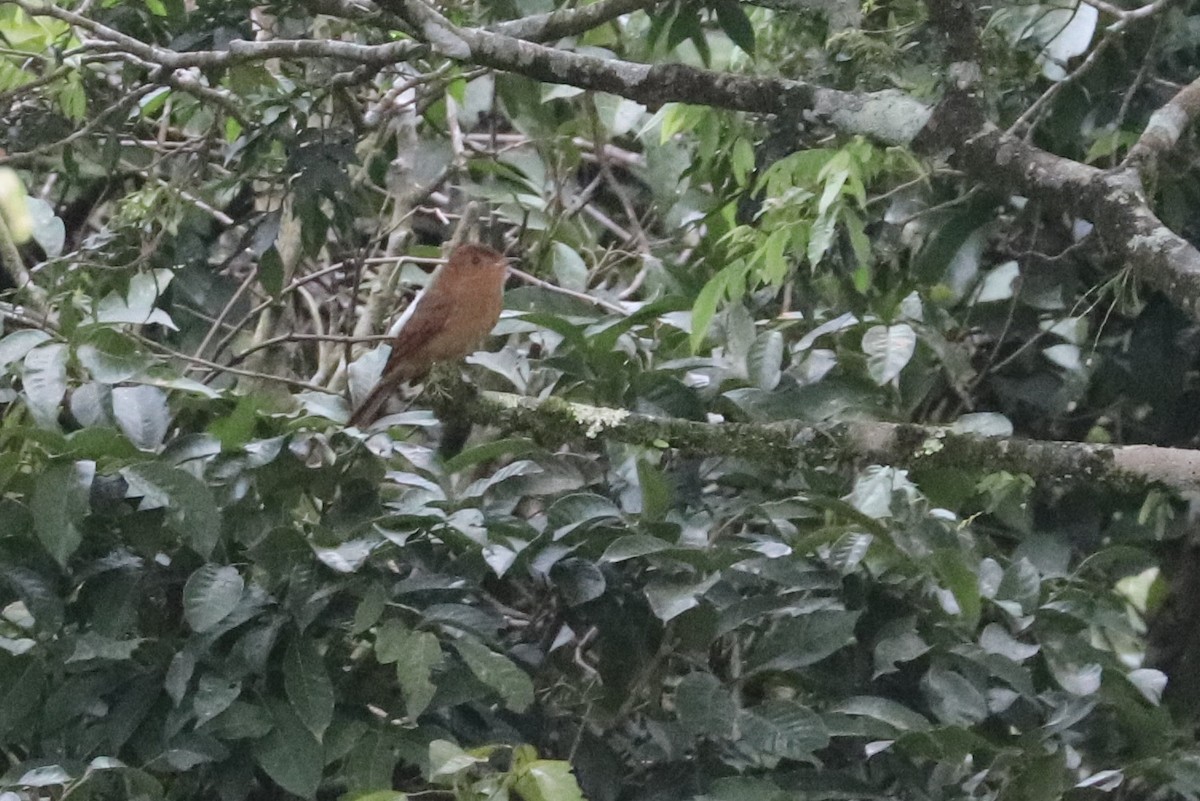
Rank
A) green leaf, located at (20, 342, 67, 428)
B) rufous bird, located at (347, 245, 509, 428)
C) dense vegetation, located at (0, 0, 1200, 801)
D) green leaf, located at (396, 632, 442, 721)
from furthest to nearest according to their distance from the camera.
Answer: rufous bird, located at (347, 245, 509, 428) < green leaf, located at (20, 342, 67, 428) < dense vegetation, located at (0, 0, 1200, 801) < green leaf, located at (396, 632, 442, 721)

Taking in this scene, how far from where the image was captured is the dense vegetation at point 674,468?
214cm

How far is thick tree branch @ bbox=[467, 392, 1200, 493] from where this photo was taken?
6.73 feet

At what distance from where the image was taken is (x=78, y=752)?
2143 mm

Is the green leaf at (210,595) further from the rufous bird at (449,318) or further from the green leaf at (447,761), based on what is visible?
the rufous bird at (449,318)

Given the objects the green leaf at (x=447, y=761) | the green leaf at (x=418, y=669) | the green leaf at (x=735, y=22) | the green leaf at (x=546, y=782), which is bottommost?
the green leaf at (x=418, y=669)

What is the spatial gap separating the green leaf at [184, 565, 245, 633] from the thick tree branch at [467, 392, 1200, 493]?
28.6 inches

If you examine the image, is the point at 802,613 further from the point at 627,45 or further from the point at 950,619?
the point at 627,45

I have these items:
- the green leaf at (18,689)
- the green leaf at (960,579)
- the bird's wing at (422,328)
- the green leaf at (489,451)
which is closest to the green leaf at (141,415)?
the green leaf at (18,689)

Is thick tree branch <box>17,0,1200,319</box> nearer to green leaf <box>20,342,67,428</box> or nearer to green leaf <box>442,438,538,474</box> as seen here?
green leaf <box>442,438,538,474</box>

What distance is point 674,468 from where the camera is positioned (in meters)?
2.77

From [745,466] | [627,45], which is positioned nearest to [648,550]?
[745,466]

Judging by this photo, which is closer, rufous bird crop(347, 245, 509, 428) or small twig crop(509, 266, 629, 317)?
small twig crop(509, 266, 629, 317)

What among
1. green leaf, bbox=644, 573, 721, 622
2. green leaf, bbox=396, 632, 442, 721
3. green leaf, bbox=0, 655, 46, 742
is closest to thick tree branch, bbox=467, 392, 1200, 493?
green leaf, bbox=644, 573, 721, 622

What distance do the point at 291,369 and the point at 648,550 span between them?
1929 millimetres
